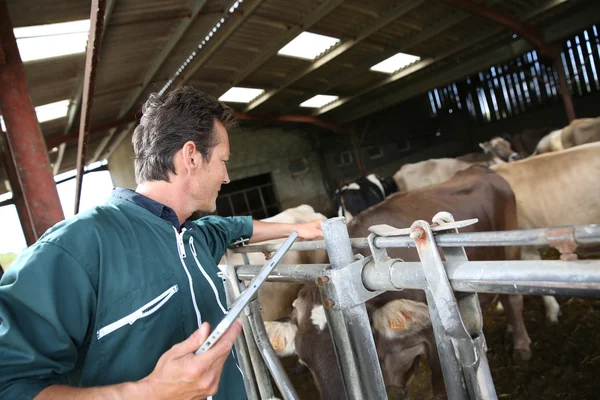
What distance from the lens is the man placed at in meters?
0.89

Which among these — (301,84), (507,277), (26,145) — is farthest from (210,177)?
(301,84)

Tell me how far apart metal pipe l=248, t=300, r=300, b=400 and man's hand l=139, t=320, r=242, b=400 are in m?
0.64

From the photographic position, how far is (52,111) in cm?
729

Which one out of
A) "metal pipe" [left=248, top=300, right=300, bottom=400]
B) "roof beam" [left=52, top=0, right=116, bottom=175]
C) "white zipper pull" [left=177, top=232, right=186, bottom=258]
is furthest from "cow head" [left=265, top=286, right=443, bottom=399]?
"roof beam" [left=52, top=0, right=116, bottom=175]

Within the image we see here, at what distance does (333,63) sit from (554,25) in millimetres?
5853

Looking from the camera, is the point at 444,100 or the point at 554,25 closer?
the point at 554,25

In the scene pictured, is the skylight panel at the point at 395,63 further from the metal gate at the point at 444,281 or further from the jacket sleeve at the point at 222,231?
the metal gate at the point at 444,281

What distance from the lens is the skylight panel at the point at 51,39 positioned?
4.41m

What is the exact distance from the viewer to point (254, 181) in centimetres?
1513

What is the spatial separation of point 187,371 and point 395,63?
34.9 ft

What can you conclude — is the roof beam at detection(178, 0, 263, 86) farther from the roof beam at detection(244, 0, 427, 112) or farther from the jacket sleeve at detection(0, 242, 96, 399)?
the jacket sleeve at detection(0, 242, 96, 399)

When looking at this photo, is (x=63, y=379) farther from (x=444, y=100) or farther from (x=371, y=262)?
(x=444, y=100)

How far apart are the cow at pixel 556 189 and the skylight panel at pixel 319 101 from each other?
7812 millimetres

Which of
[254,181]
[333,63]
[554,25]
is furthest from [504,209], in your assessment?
[254,181]
